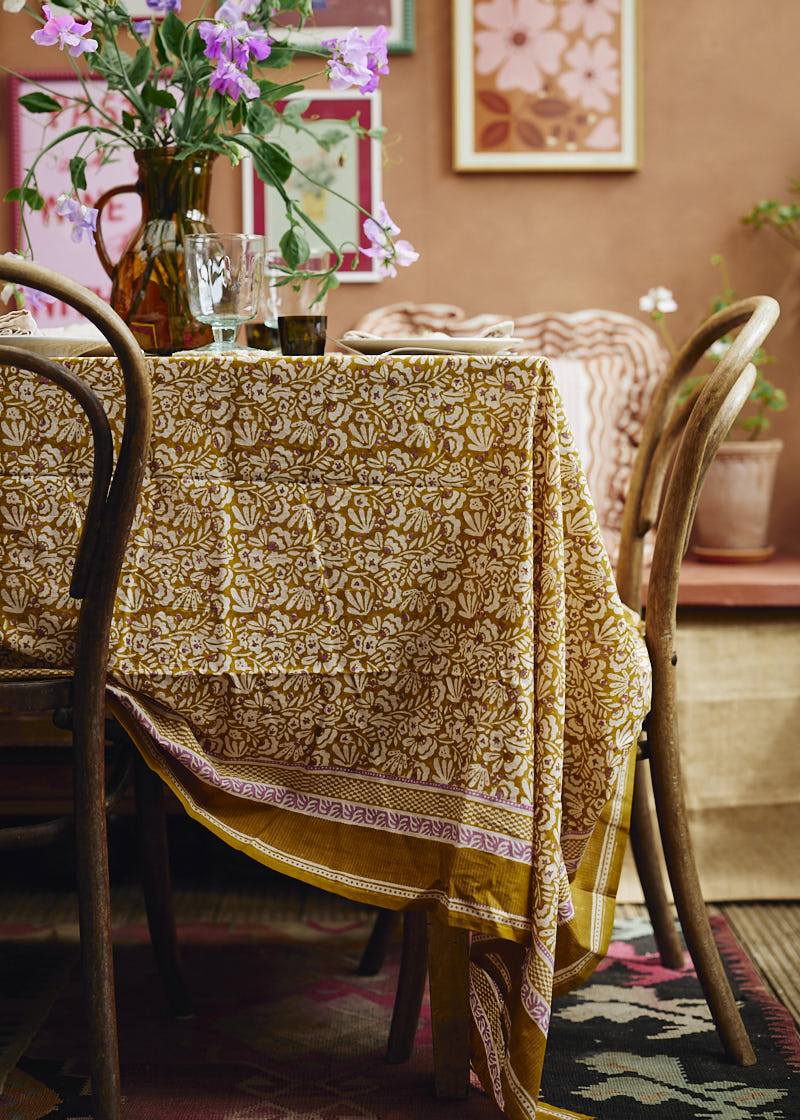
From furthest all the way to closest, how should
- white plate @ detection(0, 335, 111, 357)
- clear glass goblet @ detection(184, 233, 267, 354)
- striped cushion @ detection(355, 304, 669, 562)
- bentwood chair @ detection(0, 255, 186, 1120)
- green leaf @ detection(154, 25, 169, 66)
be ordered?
striped cushion @ detection(355, 304, 669, 562) → green leaf @ detection(154, 25, 169, 66) → clear glass goblet @ detection(184, 233, 267, 354) → white plate @ detection(0, 335, 111, 357) → bentwood chair @ detection(0, 255, 186, 1120)

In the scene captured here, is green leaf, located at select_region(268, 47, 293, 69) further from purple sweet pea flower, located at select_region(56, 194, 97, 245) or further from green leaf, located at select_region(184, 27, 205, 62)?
purple sweet pea flower, located at select_region(56, 194, 97, 245)

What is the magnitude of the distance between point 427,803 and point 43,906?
1047 millimetres

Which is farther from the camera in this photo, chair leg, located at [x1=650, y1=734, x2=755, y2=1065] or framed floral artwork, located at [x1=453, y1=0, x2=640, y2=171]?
framed floral artwork, located at [x1=453, y1=0, x2=640, y2=171]

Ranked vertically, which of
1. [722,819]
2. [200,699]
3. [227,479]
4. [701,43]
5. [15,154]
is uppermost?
[701,43]

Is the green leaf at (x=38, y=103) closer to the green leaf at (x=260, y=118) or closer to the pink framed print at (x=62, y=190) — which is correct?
the green leaf at (x=260, y=118)

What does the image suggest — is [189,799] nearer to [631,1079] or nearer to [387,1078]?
[387,1078]

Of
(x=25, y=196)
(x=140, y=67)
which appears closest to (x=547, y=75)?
(x=140, y=67)

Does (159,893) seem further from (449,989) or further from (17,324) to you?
(17,324)

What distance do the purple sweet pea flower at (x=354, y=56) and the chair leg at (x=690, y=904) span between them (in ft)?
2.87

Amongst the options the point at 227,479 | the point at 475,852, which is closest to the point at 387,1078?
the point at 475,852

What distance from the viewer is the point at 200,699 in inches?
43.2

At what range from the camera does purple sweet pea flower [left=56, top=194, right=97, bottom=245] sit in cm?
132

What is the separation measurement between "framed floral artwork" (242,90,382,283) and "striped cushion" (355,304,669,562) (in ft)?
0.55

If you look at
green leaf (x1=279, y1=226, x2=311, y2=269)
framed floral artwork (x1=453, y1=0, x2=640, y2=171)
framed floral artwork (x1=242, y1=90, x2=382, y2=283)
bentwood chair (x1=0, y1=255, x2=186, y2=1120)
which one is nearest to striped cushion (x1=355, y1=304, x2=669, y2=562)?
framed floral artwork (x1=242, y1=90, x2=382, y2=283)
